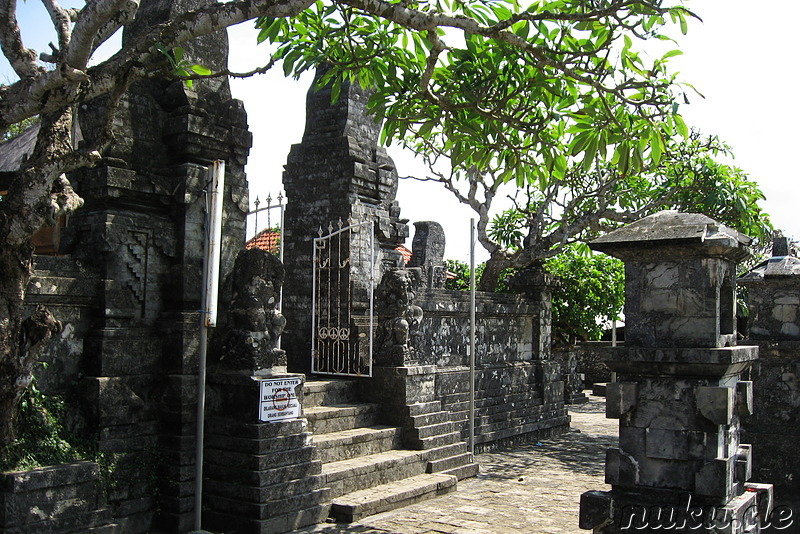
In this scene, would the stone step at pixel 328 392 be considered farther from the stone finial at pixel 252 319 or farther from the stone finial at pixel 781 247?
the stone finial at pixel 781 247

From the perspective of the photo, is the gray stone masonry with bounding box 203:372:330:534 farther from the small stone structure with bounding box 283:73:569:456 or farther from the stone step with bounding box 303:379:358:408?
the small stone structure with bounding box 283:73:569:456

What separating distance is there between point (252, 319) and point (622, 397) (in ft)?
11.0

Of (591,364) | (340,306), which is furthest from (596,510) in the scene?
(591,364)

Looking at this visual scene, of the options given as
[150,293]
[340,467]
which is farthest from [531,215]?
[150,293]

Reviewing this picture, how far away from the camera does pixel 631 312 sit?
17.3ft

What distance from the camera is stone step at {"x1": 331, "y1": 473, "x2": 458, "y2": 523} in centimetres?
695

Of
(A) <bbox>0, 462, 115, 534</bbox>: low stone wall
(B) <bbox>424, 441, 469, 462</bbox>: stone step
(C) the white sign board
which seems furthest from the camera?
(B) <bbox>424, 441, 469, 462</bbox>: stone step

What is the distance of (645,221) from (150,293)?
417 centimetres

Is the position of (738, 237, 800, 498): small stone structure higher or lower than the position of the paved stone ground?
higher

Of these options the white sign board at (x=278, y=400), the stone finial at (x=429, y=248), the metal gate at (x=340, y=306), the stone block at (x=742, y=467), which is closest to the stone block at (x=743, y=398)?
the stone block at (x=742, y=467)

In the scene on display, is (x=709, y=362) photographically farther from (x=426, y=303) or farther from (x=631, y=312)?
(x=426, y=303)

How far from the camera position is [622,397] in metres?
5.10

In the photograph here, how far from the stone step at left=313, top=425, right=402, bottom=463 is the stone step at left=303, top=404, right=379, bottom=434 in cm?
6

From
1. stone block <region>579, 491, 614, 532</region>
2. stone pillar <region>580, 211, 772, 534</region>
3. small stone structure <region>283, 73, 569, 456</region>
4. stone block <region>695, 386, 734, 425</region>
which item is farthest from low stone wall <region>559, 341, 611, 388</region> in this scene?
stone block <region>695, 386, 734, 425</region>
